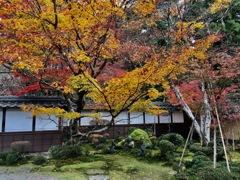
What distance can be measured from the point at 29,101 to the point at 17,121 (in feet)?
3.88

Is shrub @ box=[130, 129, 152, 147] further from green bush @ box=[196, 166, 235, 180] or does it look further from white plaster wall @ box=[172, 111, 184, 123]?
white plaster wall @ box=[172, 111, 184, 123]

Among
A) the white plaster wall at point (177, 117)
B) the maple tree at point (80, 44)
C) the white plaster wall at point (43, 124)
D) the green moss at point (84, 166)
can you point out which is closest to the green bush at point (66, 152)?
the green moss at point (84, 166)

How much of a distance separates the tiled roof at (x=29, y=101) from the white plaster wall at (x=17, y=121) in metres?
0.61

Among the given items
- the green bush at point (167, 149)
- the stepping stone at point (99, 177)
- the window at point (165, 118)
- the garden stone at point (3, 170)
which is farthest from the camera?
the window at point (165, 118)

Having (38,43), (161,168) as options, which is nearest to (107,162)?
(161,168)

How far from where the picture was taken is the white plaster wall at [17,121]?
1050 centimetres

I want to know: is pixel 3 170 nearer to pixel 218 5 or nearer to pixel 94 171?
pixel 94 171

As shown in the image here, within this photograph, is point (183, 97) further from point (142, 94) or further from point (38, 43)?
point (38, 43)

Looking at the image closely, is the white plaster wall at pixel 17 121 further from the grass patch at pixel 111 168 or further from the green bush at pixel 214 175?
the green bush at pixel 214 175

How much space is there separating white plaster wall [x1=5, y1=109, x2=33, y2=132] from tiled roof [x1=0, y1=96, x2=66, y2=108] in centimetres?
61

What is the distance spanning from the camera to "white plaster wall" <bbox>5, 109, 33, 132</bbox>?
10497 mm

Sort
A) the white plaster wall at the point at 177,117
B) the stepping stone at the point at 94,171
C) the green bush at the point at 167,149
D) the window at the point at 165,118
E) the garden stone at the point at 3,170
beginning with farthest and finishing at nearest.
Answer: the white plaster wall at the point at 177,117, the window at the point at 165,118, the green bush at the point at 167,149, the garden stone at the point at 3,170, the stepping stone at the point at 94,171

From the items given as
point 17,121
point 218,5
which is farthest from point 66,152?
point 218,5

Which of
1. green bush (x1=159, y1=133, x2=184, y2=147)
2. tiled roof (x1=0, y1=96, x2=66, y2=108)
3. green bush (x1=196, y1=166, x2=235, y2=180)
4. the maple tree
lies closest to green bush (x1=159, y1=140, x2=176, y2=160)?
the maple tree
